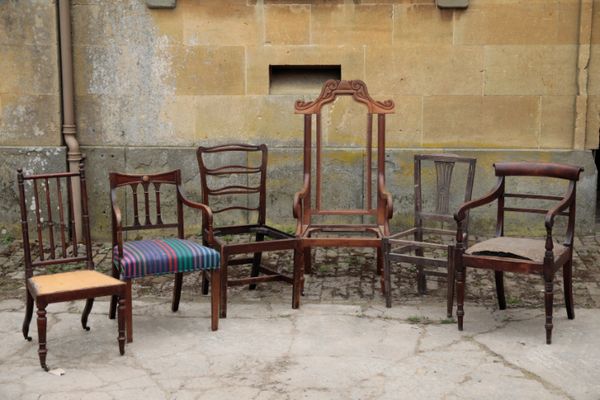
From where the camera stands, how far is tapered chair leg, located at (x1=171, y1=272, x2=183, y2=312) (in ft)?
18.3

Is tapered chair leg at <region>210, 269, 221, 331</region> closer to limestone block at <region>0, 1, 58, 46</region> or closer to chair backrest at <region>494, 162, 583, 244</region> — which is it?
chair backrest at <region>494, 162, 583, 244</region>

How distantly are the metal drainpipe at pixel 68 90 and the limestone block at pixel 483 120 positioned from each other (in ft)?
9.88

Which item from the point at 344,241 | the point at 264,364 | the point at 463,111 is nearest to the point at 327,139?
the point at 463,111

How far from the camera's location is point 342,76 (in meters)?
7.54

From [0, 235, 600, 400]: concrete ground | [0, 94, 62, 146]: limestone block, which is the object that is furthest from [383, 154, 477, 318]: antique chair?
[0, 94, 62, 146]: limestone block

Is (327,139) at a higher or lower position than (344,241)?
higher

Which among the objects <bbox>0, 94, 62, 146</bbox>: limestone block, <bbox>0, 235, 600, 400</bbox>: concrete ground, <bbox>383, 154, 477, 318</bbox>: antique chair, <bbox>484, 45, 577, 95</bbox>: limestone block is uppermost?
<bbox>484, 45, 577, 95</bbox>: limestone block

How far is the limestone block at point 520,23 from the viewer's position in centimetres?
738

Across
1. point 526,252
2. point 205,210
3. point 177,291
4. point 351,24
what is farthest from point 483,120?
point 177,291

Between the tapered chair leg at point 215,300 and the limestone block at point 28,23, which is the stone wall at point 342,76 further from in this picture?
the tapered chair leg at point 215,300

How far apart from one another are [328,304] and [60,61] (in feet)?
11.0

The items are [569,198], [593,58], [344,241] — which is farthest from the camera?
[593,58]

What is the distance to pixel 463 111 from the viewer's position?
754 centimetres

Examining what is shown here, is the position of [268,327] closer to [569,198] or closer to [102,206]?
[569,198]
